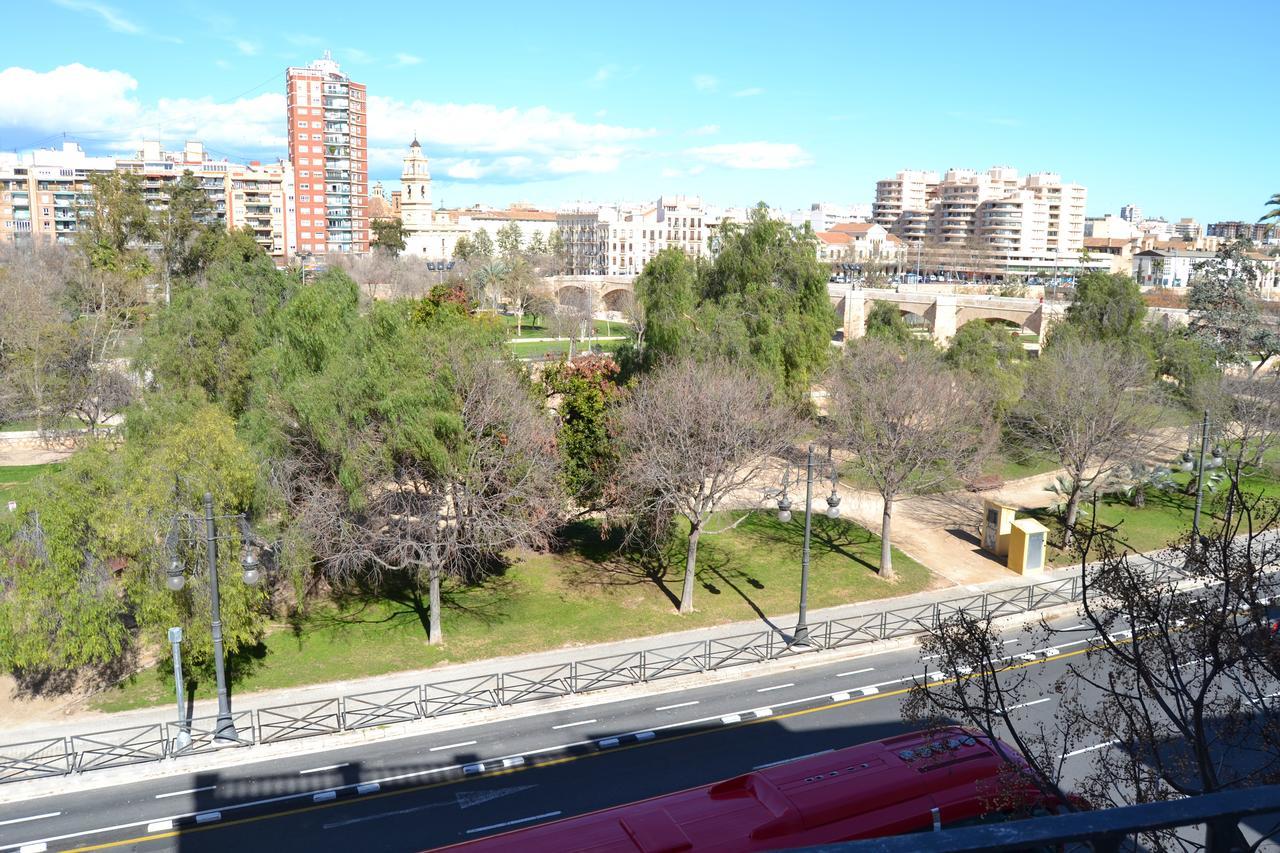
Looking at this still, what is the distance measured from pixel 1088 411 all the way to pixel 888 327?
22659 mm

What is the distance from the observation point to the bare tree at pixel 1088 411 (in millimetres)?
34938

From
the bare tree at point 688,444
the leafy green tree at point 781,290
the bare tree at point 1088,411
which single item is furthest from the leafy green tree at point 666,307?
the bare tree at point 1088,411

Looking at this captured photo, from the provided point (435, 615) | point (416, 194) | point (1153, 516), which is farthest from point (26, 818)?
point (416, 194)

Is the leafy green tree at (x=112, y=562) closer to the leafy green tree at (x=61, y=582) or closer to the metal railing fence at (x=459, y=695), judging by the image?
the leafy green tree at (x=61, y=582)

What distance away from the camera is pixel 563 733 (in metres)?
20.8

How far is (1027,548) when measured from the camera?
3216 centimetres

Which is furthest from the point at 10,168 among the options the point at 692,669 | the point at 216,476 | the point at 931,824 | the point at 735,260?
the point at 931,824

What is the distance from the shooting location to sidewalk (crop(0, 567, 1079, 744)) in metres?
21.8

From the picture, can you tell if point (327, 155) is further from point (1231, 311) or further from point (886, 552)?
point (886, 552)

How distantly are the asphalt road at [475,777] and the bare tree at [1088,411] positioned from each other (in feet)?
47.2

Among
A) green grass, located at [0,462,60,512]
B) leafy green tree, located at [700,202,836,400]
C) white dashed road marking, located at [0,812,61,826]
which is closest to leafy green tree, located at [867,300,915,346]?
leafy green tree, located at [700,202,836,400]

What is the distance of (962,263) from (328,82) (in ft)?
357

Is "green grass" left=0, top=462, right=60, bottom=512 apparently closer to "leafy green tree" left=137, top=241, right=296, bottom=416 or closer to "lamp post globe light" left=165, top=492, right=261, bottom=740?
"leafy green tree" left=137, top=241, right=296, bottom=416

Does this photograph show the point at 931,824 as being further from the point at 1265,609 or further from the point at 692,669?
the point at 692,669
